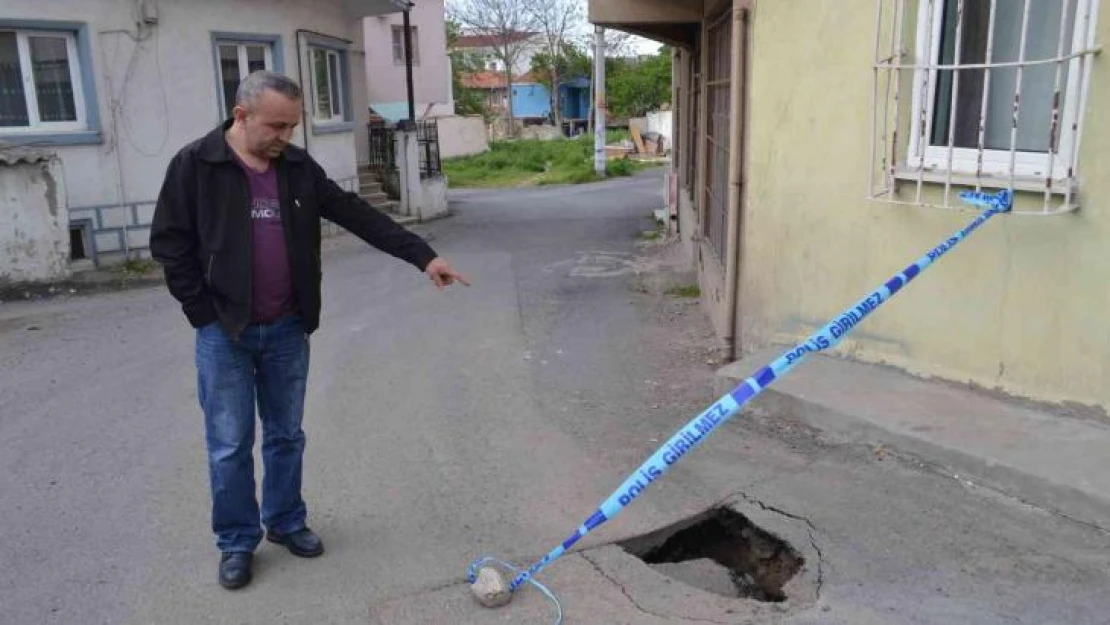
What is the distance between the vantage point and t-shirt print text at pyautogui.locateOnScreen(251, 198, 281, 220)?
3.46m

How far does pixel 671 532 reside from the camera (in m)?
4.00

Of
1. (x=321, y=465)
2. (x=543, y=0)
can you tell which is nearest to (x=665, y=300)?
(x=321, y=465)

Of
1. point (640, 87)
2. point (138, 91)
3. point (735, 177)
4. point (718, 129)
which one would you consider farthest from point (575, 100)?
point (735, 177)

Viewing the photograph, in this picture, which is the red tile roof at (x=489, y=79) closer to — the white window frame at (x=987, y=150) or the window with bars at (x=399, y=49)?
the window with bars at (x=399, y=49)

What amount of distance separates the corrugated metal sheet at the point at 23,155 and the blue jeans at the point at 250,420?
23.5ft

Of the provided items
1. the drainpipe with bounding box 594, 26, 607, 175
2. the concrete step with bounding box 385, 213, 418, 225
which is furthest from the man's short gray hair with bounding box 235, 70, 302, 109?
the drainpipe with bounding box 594, 26, 607, 175

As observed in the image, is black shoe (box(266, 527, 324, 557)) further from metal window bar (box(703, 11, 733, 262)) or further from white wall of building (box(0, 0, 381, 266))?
white wall of building (box(0, 0, 381, 266))

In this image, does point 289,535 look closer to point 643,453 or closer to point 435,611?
point 435,611

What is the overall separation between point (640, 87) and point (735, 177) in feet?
148

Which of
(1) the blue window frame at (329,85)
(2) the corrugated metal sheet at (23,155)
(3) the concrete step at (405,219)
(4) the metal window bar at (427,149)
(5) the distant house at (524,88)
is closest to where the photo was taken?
(2) the corrugated metal sheet at (23,155)

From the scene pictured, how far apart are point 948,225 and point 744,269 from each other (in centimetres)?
161

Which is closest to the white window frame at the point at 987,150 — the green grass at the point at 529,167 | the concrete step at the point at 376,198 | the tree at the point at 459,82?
the concrete step at the point at 376,198

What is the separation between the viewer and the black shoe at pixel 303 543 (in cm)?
378

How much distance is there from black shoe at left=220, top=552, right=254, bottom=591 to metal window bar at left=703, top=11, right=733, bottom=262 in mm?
4437
